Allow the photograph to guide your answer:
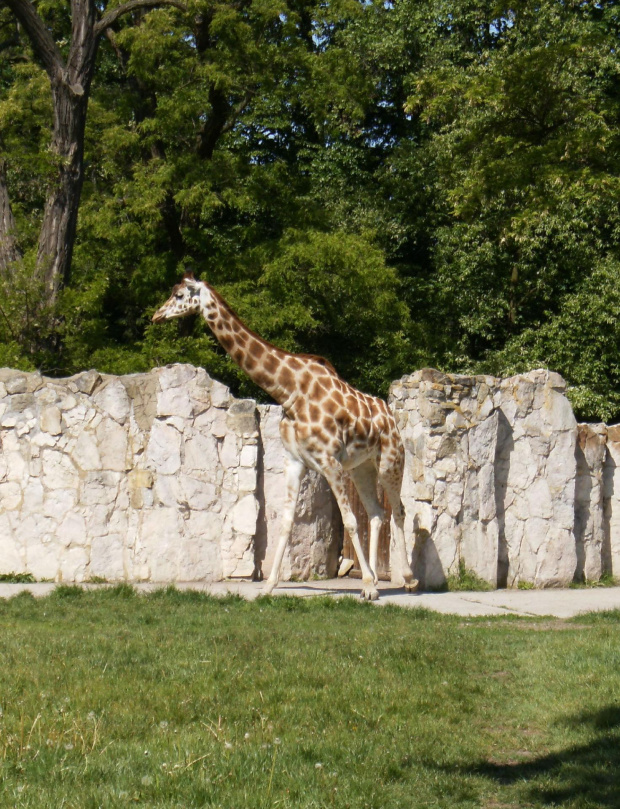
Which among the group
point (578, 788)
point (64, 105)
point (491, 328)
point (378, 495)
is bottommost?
point (578, 788)

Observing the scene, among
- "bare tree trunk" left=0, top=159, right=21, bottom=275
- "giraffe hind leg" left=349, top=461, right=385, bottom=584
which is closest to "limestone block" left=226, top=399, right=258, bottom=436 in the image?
"giraffe hind leg" left=349, top=461, right=385, bottom=584

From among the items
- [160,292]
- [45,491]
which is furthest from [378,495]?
[160,292]

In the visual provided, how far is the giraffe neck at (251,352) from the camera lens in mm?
11859

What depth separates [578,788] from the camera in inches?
218

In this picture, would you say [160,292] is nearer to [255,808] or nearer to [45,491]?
[45,491]

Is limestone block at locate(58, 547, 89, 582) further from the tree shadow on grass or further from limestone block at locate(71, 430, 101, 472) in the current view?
the tree shadow on grass

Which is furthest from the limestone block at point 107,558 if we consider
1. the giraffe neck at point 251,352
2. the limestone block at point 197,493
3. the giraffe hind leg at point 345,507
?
the giraffe hind leg at point 345,507

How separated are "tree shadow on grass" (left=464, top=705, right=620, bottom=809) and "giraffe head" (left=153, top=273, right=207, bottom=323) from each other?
697 cm

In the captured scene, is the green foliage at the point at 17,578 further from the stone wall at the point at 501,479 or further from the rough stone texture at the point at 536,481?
the rough stone texture at the point at 536,481

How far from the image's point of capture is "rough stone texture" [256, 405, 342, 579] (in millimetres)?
13039

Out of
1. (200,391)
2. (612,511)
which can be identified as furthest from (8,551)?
(612,511)

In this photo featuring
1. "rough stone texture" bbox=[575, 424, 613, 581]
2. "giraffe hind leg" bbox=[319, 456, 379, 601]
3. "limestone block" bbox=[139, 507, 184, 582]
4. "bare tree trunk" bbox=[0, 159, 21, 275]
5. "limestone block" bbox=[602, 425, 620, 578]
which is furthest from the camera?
"bare tree trunk" bbox=[0, 159, 21, 275]

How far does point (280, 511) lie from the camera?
13.1 m

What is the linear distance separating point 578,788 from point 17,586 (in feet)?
25.9
